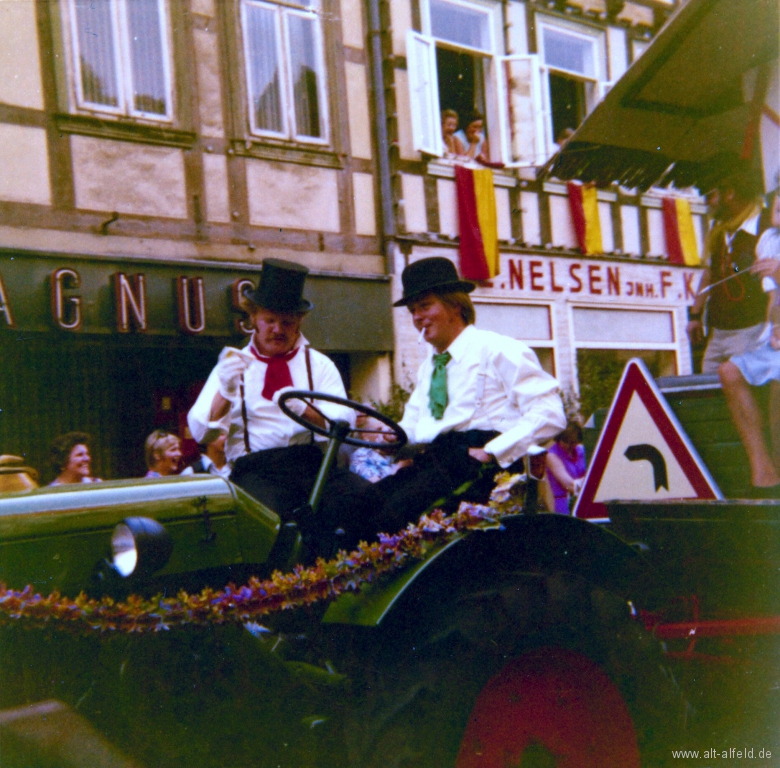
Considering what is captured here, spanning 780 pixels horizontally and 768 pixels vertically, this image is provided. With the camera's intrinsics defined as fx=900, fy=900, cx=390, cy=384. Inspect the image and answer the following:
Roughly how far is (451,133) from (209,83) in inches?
112

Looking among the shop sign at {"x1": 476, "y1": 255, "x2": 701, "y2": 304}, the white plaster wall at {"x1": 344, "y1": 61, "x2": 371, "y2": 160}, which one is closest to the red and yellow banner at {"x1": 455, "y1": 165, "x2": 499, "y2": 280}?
the shop sign at {"x1": 476, "y1": 255, "x2": 701, "y2": 304}

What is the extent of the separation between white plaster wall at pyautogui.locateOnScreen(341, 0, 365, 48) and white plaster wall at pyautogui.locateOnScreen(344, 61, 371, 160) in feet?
0.77

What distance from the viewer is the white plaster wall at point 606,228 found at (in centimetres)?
1097

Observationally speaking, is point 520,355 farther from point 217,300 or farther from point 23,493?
point 217,300

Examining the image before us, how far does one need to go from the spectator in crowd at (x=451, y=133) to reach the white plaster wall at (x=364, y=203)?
1.11 metres

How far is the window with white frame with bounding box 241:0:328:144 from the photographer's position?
8.65 m

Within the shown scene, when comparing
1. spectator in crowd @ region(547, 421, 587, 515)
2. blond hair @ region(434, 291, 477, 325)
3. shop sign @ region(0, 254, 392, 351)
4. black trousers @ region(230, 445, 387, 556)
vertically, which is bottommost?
spectator in crowd @ region(547, 421, 587, 515)

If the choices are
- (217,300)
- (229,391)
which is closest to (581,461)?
(217,300)

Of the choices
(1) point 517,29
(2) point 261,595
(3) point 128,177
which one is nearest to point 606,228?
(1) point 517,29

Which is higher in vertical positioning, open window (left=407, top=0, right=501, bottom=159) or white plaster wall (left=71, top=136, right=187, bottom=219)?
open window (left=407, top=0, right=501, bottom=159)

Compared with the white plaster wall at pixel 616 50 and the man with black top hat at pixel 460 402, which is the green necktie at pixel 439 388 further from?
the white plaster wall at pixel 616 50

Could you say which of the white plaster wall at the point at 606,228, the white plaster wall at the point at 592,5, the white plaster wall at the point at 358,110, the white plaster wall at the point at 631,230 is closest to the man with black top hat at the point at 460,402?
the white plaster wall at the point at 358,110

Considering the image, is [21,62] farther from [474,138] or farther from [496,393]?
[496,393]

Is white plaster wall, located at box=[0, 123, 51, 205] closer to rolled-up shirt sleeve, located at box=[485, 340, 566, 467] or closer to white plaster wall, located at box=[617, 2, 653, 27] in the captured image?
rolled-up shirt sleeve, located at box=[485, 340, 566, 467]
